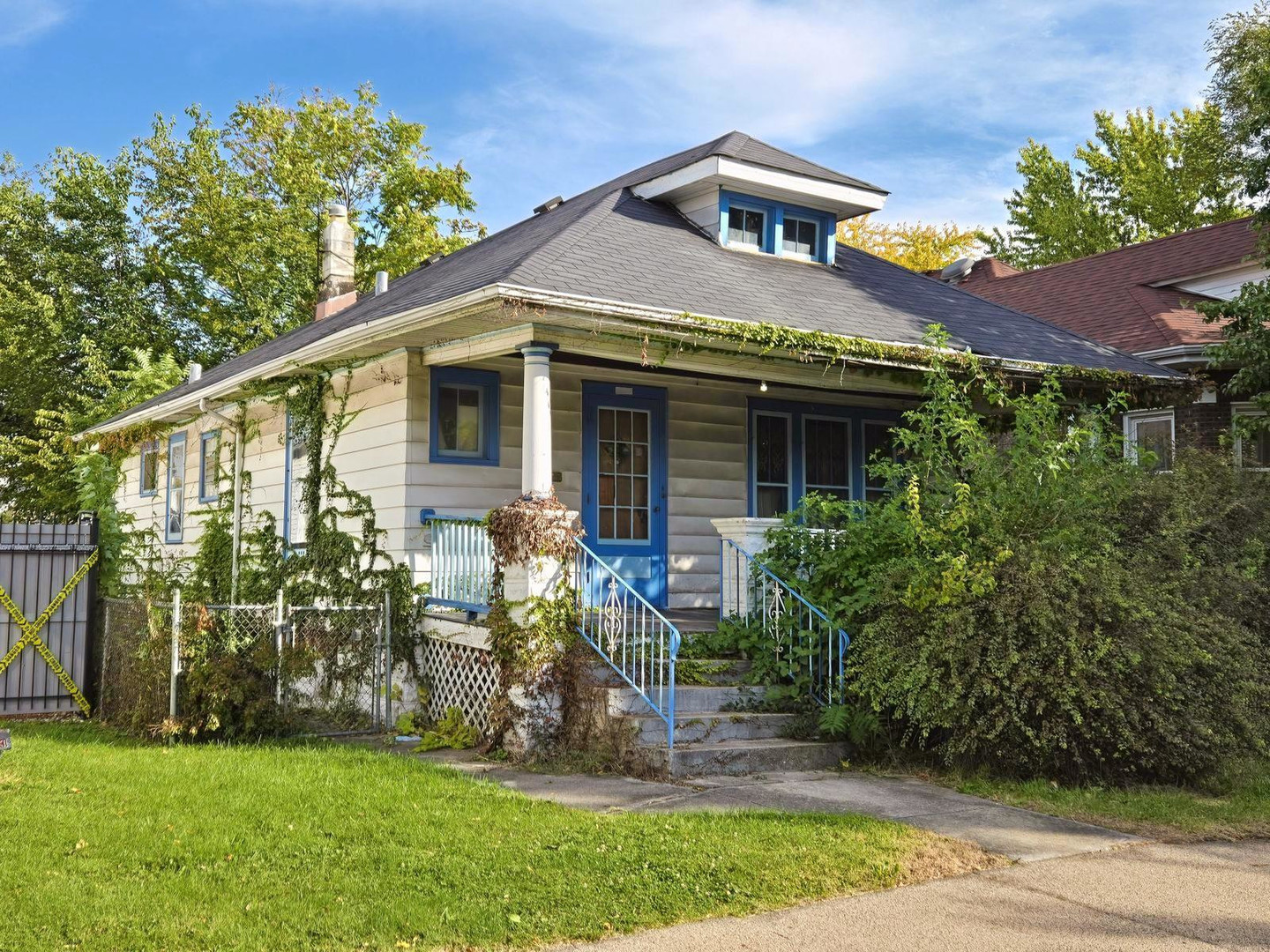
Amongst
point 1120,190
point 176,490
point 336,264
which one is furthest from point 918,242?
point 176,490

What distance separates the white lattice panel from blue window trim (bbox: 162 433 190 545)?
770 centimetres

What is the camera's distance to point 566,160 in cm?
2064

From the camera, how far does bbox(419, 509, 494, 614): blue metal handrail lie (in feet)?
31.0

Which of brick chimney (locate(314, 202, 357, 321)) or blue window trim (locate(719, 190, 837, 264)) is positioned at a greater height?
brick chimney (locate(314, 202, 357, 321))

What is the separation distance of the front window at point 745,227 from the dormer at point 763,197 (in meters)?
0.01

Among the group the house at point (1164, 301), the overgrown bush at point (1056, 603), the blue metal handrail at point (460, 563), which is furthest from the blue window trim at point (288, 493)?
the house at point (1164, 301)

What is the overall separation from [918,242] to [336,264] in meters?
21.6

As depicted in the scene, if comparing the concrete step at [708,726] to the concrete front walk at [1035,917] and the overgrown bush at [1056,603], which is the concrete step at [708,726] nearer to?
the overgrown bush at [1056,603]

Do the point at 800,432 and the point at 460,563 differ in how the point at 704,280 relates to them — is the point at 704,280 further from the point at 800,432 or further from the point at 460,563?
the point at 460,563

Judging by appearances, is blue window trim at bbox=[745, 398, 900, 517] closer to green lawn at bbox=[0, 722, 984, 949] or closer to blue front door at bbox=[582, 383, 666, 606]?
blue front door at bbox=[582, 383, 666, 606]

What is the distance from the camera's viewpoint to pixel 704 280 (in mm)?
11109

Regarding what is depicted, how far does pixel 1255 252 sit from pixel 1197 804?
12616 millimetres

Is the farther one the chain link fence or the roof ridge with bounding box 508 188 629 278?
the roof ridge with bounding box 508 188 629 278

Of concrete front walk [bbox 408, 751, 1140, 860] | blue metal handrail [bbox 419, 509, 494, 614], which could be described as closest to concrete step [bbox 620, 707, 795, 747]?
concrete front walk [bbox 408, 751, 1140, 860]
